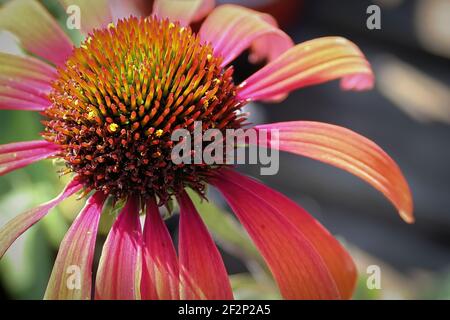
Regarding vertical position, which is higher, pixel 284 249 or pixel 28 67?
pixel 28 67

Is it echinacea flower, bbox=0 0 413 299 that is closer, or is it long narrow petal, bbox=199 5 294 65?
echinacea flower, bbox=0 0 413 299

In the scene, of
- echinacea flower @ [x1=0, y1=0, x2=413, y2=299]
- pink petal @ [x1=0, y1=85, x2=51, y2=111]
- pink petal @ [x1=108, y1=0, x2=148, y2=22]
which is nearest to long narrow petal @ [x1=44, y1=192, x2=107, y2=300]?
echinacea flower @ [x1=0, y1=0, x2=413, y2=299]

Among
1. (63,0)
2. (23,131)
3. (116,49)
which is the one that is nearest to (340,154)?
(116,49)

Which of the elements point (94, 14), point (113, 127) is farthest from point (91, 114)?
point (94, 14)

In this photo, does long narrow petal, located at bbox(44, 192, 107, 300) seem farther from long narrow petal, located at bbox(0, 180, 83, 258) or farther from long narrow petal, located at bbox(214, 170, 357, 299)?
long narrow petal, located at bbox(214, 170, 357, 299)

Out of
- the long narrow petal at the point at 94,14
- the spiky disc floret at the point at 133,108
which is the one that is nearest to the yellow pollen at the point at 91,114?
the spiky disc floret at the point at 133,108

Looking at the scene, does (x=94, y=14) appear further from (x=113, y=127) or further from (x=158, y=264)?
(x=158, y=264)
